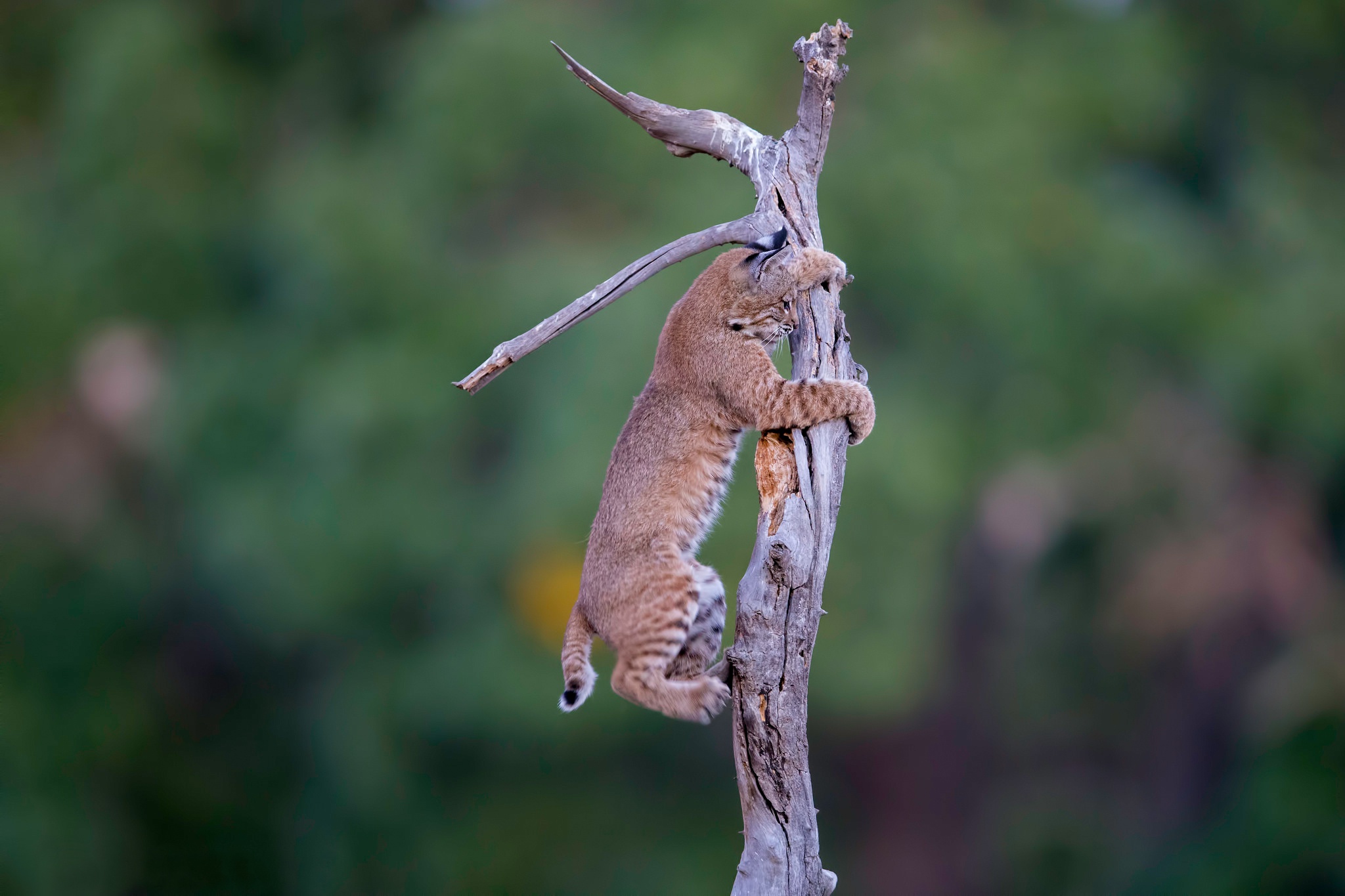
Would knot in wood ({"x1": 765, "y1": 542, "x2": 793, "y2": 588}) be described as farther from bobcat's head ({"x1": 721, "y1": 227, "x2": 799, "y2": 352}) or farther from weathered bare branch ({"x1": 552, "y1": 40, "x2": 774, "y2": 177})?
weathered bare branch ({"x1": 552, "y1": 40, "x2": 774, "y2": 177})

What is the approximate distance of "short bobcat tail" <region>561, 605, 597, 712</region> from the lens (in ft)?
16.4

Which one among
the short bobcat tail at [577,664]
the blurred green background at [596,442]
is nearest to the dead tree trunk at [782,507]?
the short bobcat tail at [577,664]

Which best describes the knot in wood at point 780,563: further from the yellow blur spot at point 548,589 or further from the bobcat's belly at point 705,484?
the yellow blur spot at point 548,589

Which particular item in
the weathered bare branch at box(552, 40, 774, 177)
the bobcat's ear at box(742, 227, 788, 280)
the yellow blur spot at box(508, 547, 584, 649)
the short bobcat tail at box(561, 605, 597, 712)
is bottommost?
the short bobcat tail at box(561, 605, 597, 712)

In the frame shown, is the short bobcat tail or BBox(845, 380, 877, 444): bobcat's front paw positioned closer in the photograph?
BBox(845, 380, 877, 444): bobcat's front paw

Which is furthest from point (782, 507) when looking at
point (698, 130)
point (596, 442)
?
point (596, 442)

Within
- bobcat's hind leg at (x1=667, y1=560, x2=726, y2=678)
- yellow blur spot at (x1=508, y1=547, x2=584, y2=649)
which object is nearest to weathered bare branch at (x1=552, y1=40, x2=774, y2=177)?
bobcat's hind leg at (x1=667, y1=560, x2=726, y2=678)

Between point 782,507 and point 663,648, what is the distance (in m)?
0.81

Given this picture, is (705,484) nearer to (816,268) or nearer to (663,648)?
(663,648)

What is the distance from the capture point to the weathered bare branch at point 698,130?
4.82m

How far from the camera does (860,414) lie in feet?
15.7

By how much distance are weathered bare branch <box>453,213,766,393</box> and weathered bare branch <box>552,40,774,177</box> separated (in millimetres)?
263

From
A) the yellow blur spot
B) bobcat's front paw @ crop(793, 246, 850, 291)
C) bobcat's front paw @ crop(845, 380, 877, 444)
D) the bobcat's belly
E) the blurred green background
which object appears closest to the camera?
bobcat's front paw @ crop(845, 380, 877, 444)

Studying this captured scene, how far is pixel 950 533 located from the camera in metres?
14.9
